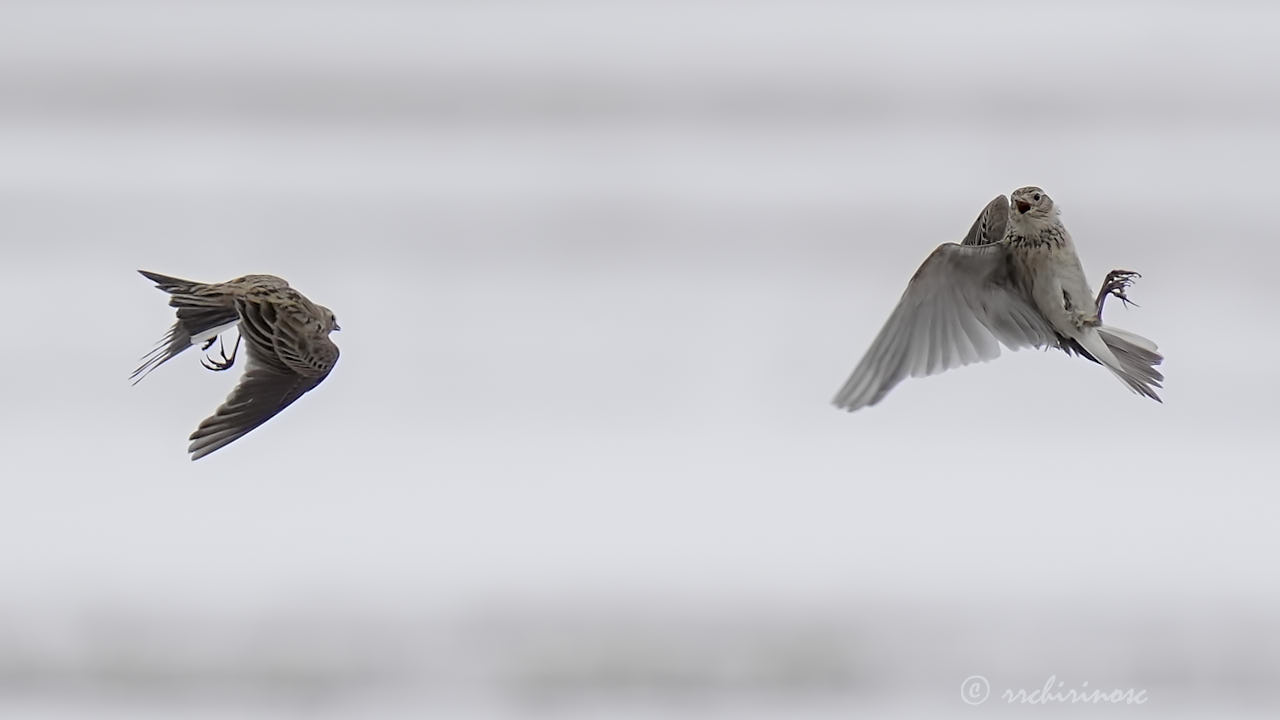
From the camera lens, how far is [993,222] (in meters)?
0.77

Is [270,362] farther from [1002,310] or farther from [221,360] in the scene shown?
[1002,310]

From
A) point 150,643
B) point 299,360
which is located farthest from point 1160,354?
point 150,643

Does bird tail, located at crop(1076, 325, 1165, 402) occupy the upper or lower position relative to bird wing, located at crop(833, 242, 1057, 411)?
lower

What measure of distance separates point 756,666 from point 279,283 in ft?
3.49

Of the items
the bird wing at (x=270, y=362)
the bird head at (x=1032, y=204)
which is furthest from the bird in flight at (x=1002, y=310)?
the bird wing at (x=270, y=362)

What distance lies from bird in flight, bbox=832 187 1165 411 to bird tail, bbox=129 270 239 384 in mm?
346

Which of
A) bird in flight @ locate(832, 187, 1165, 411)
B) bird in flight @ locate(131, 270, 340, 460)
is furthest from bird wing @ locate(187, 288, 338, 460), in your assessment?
bird in flight @ locate(832, 187, 1165, 411)

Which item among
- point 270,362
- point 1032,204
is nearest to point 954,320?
point 1032,204

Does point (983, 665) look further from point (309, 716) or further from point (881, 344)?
point (881, 344)

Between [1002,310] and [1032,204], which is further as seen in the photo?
[1002,310]

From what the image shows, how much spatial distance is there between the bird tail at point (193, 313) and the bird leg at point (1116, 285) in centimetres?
48

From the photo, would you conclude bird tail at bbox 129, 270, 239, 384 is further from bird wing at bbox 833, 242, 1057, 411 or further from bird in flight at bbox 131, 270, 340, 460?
bird wing at bbox 833, 242, 1057, 411

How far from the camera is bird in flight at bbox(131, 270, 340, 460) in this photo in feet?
2.19

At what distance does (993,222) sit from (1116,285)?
125 millimetres
